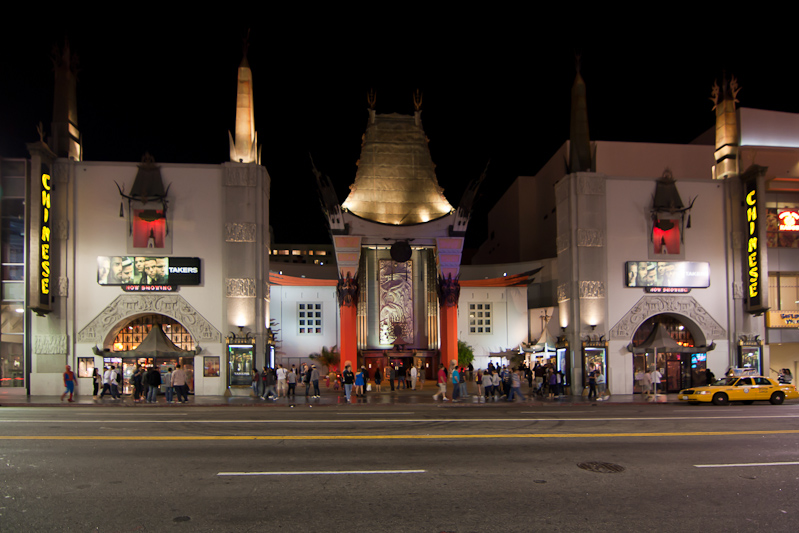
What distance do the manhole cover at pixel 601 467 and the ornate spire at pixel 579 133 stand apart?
22.4 metres

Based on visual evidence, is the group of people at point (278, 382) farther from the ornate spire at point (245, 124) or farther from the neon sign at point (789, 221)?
the neon sign at point (789, 221)

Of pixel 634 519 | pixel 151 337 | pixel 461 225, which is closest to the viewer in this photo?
pixel 634 519

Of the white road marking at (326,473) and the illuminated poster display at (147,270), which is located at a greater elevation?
the illuminated poster display at (147,270)

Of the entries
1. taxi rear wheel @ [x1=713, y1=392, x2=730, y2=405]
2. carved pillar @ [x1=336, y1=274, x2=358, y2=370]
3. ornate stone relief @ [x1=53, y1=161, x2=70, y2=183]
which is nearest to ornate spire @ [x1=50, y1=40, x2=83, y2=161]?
ornate stone relief @ [x1=53, y1=161, x2=70, y2=183]

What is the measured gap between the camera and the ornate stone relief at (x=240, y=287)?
27.8 m

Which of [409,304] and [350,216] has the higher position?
[350,216]

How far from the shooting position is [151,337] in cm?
2752

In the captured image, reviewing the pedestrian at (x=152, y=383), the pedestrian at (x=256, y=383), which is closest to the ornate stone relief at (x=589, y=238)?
the pedestrian at (x=256, y=383)

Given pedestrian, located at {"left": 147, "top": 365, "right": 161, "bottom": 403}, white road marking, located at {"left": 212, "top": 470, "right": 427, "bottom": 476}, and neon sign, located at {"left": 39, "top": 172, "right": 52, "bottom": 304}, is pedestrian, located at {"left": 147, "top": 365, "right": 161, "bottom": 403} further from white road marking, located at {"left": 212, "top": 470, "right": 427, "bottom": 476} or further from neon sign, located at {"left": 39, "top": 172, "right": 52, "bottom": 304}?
white road marking, located at {"left": 212, "top": 470, "right": 427, "bottom": 476}

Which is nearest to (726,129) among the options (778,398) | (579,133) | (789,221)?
(789,221)

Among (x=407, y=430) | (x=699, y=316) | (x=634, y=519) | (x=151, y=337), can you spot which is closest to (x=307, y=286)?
(x=151, y=337)

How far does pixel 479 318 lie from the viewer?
1753 inches

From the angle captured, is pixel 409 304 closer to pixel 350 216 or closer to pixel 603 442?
pixel 350 216

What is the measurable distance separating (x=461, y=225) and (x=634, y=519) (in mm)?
33459
